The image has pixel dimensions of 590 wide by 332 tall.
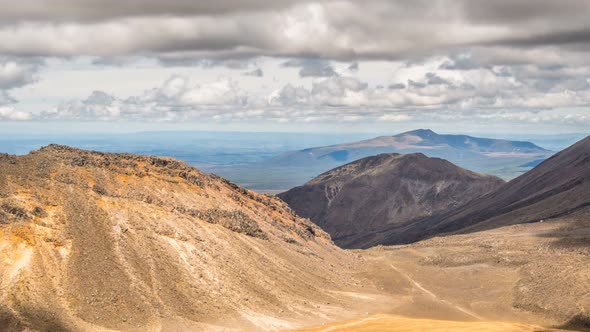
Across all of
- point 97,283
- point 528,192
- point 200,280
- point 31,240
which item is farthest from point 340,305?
point 528,192

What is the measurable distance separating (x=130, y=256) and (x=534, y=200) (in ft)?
416

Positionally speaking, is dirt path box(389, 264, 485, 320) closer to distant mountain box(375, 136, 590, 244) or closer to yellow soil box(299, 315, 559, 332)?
yellow soil box(299, 315, 559, 332)

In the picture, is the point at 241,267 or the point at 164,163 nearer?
the point at 241,267

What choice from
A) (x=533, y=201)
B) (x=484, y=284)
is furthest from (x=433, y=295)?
(x=533, y=201)

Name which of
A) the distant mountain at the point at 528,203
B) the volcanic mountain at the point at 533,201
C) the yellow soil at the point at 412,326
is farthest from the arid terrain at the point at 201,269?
the distant mountain at the point at 528,203

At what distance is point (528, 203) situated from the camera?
157125 mm

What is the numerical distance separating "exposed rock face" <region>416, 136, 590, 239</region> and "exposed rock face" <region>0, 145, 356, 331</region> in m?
72.9

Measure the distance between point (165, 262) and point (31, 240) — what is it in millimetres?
11958

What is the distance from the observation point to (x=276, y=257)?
2891 inches

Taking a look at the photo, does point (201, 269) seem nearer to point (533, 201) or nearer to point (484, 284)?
point (484, 284)

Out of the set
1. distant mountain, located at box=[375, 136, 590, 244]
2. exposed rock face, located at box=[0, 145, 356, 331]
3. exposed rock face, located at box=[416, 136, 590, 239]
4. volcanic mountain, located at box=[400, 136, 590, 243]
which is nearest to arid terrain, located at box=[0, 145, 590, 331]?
exposed rock face, located at box=[0, 145, 356, 331]

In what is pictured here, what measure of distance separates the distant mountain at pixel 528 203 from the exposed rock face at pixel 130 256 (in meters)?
74.1

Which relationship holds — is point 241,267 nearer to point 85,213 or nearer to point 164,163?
point 85,213

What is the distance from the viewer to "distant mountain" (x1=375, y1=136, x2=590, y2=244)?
457 feet
